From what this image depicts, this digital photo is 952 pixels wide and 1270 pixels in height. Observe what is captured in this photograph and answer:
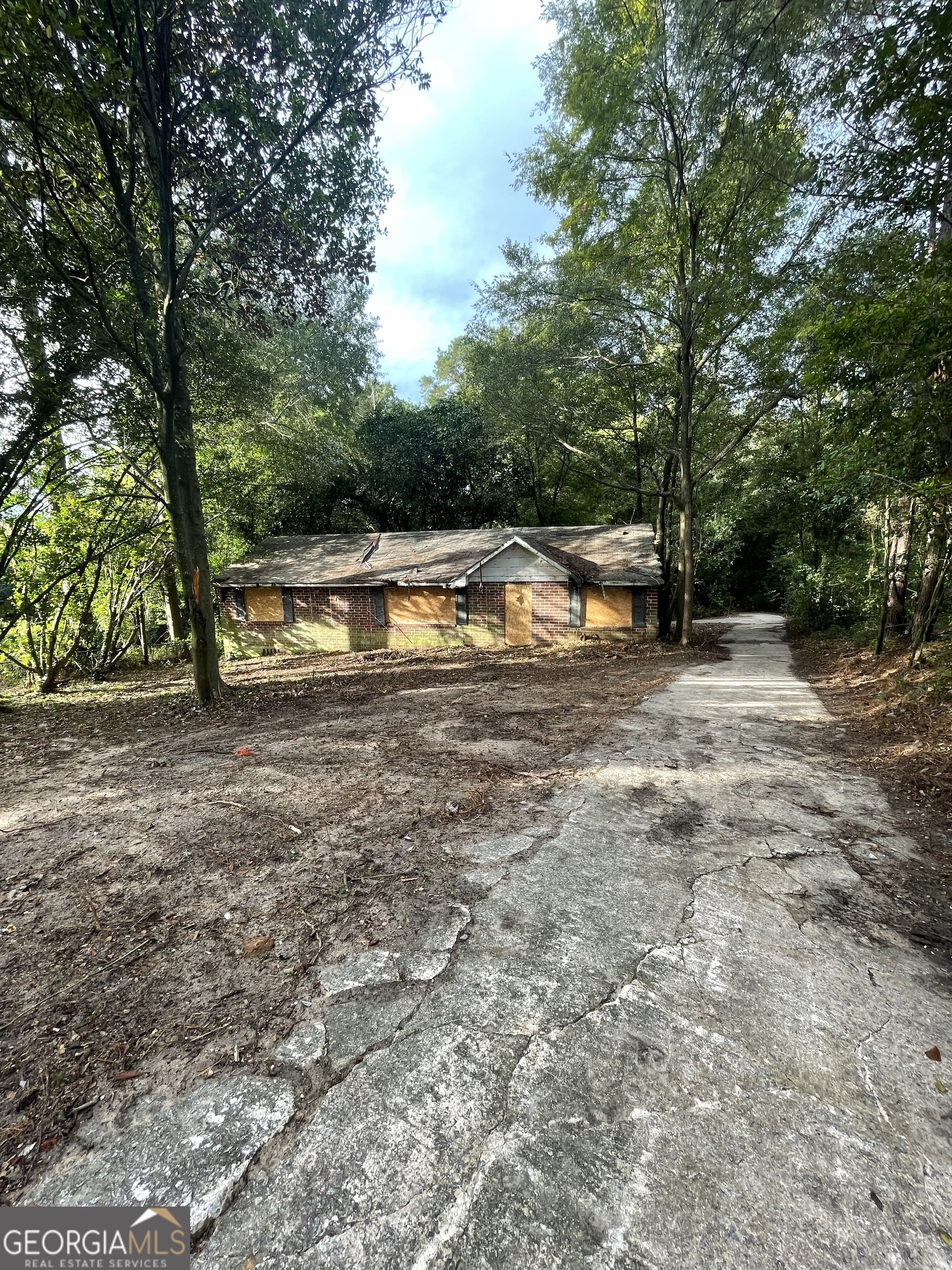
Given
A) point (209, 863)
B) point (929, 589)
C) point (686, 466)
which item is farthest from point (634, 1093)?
point (686, 466)

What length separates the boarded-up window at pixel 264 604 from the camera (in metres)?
17.7

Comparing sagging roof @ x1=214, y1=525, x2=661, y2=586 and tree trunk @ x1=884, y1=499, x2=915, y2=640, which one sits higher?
sagging roof @ x1=214, y1=525, x2=661, y2=586

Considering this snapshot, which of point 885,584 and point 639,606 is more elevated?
point 885,584

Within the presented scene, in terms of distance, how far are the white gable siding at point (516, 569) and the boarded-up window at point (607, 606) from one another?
111cm

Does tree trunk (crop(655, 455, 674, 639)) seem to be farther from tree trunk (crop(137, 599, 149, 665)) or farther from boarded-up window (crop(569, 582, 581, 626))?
tree trunk (crop(137, 599, 149, 665))

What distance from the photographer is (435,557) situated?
1753 centimetres

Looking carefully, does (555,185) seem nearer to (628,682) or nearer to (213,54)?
(213,54)

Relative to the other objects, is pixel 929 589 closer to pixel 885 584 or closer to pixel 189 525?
pixel 885 584

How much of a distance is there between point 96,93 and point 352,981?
30.7 feet

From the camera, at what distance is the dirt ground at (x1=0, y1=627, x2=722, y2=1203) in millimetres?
2012

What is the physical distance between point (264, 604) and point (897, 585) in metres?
18.4

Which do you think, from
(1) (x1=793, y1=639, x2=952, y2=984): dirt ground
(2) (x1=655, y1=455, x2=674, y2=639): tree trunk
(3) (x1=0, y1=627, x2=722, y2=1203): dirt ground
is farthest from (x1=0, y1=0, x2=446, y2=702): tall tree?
(2) (x1=655, y1=455, x2=674, y2=639): tree trunk

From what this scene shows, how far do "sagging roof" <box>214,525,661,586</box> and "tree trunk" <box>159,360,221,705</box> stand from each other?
808 centimetres

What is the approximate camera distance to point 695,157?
10695mm
